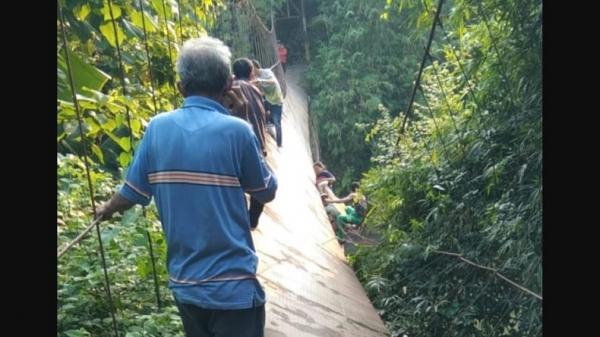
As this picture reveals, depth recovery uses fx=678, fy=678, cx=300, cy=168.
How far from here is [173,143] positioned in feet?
5.60

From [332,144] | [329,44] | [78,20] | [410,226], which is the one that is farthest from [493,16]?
[329,44]

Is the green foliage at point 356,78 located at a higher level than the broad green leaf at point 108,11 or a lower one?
lower

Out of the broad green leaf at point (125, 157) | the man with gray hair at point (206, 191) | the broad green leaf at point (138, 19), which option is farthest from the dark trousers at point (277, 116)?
the man with gray hair at point (206, 191)

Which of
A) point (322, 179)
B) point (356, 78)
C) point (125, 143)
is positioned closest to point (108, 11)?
point (125, 143)

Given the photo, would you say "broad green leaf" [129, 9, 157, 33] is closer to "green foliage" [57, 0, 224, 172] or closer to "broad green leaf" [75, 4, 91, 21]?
"green foliage" [57, 0, 224, 172]

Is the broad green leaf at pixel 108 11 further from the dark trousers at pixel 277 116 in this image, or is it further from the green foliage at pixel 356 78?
the green foliage at pixel 356 78

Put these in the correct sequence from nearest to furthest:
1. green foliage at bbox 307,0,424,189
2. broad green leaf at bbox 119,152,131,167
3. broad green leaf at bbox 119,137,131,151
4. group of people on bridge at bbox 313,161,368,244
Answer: broad green leaf at bbox 119,137,131,151, broad green leaf at bbox 119,152,131,167, group of people on bridge at bbox 313,161,368,244, green foliage at bbox 307,0,424,189

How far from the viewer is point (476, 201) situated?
3.47 metres

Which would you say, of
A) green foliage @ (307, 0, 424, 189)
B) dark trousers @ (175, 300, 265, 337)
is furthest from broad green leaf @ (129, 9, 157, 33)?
green foliage @ (307, 0, 424, 189)

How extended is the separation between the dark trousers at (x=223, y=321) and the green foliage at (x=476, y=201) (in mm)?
1226

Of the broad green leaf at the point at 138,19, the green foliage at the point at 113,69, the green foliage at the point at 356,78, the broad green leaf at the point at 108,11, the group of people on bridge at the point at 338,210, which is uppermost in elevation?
the broad green leaf at the point at 108,11

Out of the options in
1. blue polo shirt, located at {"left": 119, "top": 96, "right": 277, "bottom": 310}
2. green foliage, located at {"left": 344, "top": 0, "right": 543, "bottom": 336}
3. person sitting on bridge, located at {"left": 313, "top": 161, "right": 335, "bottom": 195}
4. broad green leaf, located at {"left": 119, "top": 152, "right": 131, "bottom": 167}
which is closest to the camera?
blue polo shirt, located at {"left": 119, "top": 96, "right": 277, "bottom": 310}

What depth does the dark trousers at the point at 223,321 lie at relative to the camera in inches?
68.0

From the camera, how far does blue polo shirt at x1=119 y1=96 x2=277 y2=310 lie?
5.56 ft
